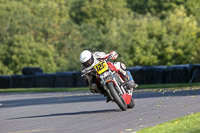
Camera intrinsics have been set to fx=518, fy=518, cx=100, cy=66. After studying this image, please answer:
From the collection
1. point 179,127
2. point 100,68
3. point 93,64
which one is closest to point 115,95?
point 100,68

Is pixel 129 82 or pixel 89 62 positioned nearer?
pixel 89 62

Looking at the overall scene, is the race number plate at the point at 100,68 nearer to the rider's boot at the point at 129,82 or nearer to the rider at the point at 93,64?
the rider at the point at 93,64

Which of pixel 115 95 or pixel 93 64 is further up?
pixel 93 64

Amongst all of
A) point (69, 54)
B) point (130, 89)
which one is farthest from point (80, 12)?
point (130, 89)

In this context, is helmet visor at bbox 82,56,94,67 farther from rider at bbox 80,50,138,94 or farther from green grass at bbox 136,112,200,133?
green grass at bbox 136,112,200,133

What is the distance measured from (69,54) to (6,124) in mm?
62825

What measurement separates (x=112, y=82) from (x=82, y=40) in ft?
226

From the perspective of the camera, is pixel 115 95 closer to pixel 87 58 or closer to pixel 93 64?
pixel 93 64

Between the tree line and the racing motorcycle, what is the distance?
51543 mm

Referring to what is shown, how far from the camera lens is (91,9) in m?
91.1

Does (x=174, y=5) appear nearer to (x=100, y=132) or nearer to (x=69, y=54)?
(x=69, y=54)

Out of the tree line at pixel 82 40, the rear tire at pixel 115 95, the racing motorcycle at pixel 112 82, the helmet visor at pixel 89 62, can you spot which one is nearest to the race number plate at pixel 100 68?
the racing motorcycle at pixel 112 82

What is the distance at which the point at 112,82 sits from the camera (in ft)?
37.4

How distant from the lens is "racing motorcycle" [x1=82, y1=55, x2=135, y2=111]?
11305 mm
